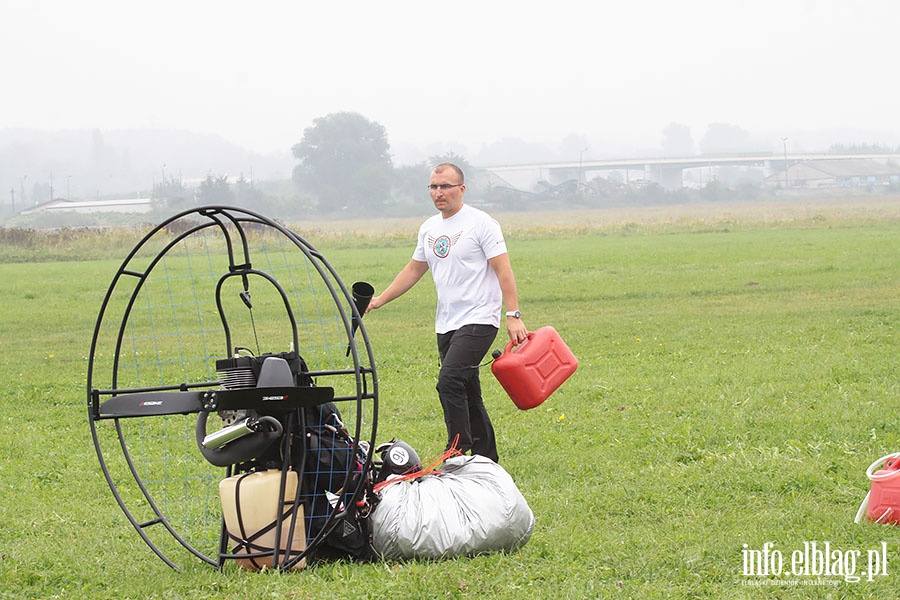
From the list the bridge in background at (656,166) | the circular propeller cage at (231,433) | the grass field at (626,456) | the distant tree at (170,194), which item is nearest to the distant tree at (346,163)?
the distant tree at (170,194)

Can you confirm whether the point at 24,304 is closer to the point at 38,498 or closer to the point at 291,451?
the point at 38,498

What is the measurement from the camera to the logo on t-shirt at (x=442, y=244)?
22.0 ft

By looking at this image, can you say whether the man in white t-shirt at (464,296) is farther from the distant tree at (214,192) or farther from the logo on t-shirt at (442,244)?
the distant tree at (214,192)

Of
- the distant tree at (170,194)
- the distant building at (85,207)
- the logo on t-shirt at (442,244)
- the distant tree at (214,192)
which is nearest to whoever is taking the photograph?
the logo on t-shirt at (442,244)

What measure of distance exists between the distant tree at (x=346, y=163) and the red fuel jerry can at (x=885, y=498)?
82698 mm

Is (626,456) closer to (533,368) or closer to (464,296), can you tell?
(533,368)

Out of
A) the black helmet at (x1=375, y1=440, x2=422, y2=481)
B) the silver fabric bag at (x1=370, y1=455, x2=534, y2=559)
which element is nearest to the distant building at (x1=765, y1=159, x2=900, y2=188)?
the black helmet at (x1=375, y1=440, x2=422, y2=481)

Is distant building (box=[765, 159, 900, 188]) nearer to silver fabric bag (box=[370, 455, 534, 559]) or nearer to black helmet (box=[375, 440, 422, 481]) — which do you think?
black helmet (box=[375, 440, 422, 481])

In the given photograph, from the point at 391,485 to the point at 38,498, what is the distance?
9.08ft

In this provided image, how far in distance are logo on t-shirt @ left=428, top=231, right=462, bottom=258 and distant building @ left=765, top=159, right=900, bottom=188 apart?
93.1 meters

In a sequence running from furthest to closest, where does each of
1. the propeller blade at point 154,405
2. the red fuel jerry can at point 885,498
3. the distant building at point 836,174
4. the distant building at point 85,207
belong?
the distant building at point 836,174
the distant building at point 85,207
the red fuel jerry can at point 885,498
the propeller blade at point 154,405

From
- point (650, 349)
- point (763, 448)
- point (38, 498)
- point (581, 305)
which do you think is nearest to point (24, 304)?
point (581, 305)

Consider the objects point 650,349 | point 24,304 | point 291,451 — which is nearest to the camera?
point 291,451

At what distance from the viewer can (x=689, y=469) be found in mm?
6539
